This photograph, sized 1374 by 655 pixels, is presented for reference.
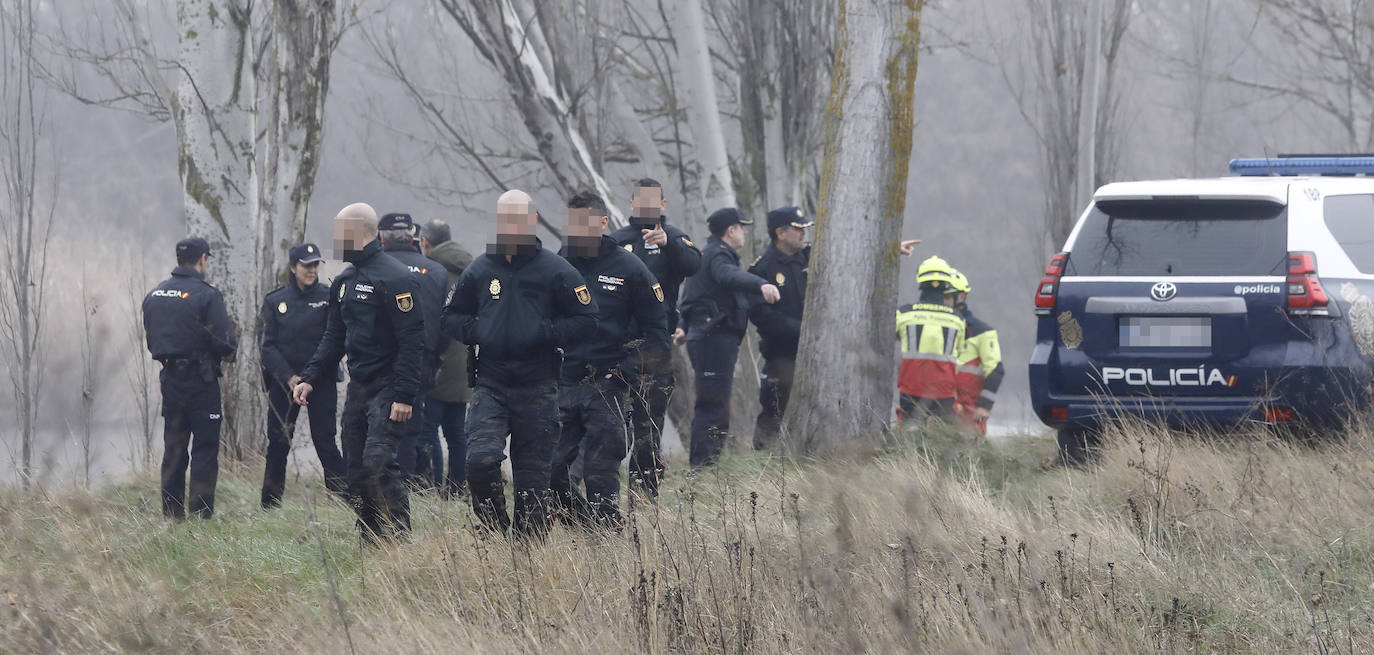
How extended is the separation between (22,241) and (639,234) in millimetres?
6725

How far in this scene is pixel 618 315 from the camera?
6.17 metres

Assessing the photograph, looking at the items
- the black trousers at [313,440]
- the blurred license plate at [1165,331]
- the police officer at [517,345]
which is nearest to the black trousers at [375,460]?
the police officer at [517,345]

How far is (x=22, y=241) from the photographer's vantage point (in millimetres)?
11195

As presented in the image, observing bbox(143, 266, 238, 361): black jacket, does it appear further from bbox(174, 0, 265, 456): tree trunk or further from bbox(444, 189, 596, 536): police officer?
bbox(444, 189, 596, 536): police officer

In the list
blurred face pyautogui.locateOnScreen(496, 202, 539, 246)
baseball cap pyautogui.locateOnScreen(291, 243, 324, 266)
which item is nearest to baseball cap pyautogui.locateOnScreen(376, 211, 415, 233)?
baseball cap pyautogui.locateOnScreen(291, 243, 324, 266)

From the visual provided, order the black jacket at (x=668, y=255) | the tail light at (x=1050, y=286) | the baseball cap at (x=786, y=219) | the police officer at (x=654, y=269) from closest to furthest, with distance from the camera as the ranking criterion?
the police officer at (x=654, y=269) → the black jacket at (x=668, y=255) → the tail light at (x=1050, y=286) → the baseball cap at (x=786, y=219)

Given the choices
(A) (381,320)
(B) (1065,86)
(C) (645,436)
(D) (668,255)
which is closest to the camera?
(A) (381,320)

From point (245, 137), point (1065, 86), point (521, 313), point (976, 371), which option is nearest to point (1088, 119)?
point (1065, 86)

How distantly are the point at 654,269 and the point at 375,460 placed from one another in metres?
1.99

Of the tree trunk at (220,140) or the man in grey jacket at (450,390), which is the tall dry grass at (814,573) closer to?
the man in grey jacket at (450,390)

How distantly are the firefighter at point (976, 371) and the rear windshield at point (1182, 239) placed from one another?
2.58 metres

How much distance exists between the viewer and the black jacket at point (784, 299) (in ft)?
28.6

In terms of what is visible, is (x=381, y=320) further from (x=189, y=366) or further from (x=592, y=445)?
(x=189, y=366)

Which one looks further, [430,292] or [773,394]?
[773,394]
